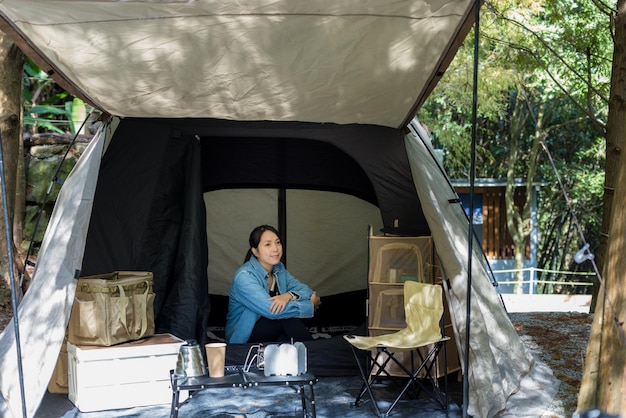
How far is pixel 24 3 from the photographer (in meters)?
2.86

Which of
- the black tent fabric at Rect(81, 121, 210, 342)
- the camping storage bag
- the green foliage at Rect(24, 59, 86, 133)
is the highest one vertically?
the green foliage at Rect(24, 59, 86, 133)

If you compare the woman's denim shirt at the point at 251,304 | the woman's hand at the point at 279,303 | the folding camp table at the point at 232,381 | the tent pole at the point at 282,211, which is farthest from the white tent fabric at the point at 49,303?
the tent pole at the point at 282,211

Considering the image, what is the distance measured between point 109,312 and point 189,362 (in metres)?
0.88

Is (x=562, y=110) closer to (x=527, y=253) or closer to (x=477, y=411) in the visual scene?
(x=527, y=253)

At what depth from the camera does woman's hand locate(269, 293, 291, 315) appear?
423 cm

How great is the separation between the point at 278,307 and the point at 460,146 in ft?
30.7

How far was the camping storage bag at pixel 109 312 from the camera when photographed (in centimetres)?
381

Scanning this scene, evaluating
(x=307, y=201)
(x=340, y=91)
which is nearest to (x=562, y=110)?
(x=307, y=201)

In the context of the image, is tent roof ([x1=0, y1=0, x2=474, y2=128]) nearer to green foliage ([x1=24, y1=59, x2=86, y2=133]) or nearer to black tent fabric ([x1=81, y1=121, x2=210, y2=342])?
black tent fabric ([x1=81, y1=121, x2=210, y2=342])

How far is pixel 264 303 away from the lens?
4.24 meters

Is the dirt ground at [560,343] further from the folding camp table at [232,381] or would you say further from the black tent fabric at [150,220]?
the black tent fabric at [150,220]

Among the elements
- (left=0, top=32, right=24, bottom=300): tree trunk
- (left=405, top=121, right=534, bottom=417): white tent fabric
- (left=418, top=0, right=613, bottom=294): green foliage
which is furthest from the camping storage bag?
(left=418, top=0, right=613, bottom=294): green foliage

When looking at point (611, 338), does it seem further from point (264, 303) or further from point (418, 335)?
point (264, 303)

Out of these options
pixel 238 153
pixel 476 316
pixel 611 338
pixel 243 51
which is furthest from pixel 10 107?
pixel 611 338
